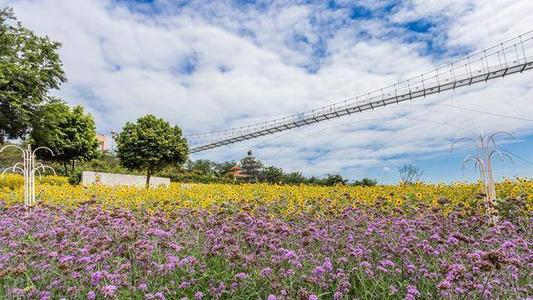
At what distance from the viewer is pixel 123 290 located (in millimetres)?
3607

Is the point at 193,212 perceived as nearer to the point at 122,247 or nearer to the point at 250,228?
the point at 250,228

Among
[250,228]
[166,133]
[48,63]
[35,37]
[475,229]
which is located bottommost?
[475,229]

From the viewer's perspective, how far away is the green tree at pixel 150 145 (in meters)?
23.1

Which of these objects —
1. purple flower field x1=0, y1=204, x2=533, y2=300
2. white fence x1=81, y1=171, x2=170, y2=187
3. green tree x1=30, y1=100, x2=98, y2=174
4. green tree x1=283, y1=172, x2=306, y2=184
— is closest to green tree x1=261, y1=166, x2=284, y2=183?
green tree x1=283, y1=172, x2=306, y2=184

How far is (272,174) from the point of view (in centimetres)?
2542

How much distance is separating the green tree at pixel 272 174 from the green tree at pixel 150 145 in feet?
16.1

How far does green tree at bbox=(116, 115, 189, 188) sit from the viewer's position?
75.9 feet

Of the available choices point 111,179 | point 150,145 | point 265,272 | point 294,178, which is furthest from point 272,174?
point 265,272

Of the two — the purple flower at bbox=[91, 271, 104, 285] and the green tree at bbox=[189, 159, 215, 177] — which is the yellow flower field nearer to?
the purple flower at bbox=[91, 271, 104, 285]

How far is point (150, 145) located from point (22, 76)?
6784mm

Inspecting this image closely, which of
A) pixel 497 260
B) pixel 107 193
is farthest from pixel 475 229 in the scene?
pixel 107 193

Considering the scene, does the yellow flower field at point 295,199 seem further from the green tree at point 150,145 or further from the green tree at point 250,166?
the green tree at point 250,166

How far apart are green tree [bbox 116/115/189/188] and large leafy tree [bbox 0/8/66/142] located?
4.41 meters

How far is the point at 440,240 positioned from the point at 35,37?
22.0 meters
